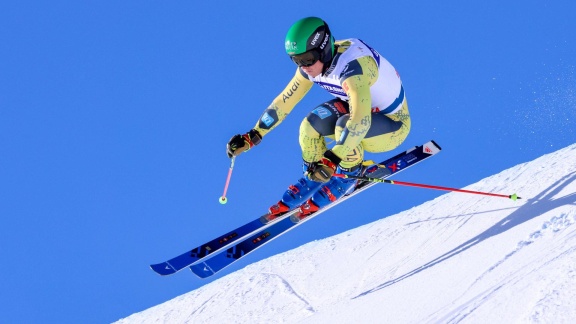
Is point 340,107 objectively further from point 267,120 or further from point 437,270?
point 437,270

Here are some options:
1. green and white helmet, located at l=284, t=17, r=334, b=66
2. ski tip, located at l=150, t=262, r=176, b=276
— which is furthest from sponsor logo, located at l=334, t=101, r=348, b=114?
ski tip, located at l=150, t=262, r=176, b=276

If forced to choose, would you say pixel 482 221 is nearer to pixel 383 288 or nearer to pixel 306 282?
pixel 383 288

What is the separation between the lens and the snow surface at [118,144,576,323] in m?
5.25

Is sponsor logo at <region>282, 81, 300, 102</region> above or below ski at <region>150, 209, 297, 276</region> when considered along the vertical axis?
above

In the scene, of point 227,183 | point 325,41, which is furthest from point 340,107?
point 227,183

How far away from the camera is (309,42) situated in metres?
7.07

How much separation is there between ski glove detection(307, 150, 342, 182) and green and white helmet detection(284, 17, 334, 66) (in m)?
0.86

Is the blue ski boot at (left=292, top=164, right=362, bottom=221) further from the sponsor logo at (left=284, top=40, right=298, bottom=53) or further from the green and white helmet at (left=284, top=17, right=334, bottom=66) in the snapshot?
the sponsor logo at (left=284, top=40, right=298, bottom=53)

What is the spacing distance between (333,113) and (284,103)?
2.47 ft

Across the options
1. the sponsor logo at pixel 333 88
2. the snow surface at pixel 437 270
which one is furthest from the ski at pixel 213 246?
the sponsor logo at pixel 333 88

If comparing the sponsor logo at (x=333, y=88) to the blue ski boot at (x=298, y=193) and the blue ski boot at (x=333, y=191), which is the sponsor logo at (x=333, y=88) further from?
the blue ski boot at (x=298, y=193)

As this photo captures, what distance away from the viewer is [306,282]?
861 cm

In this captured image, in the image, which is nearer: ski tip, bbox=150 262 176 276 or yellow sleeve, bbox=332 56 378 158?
yellow sleeve, bbox=332 56 378 158

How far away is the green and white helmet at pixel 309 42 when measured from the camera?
7.05m
